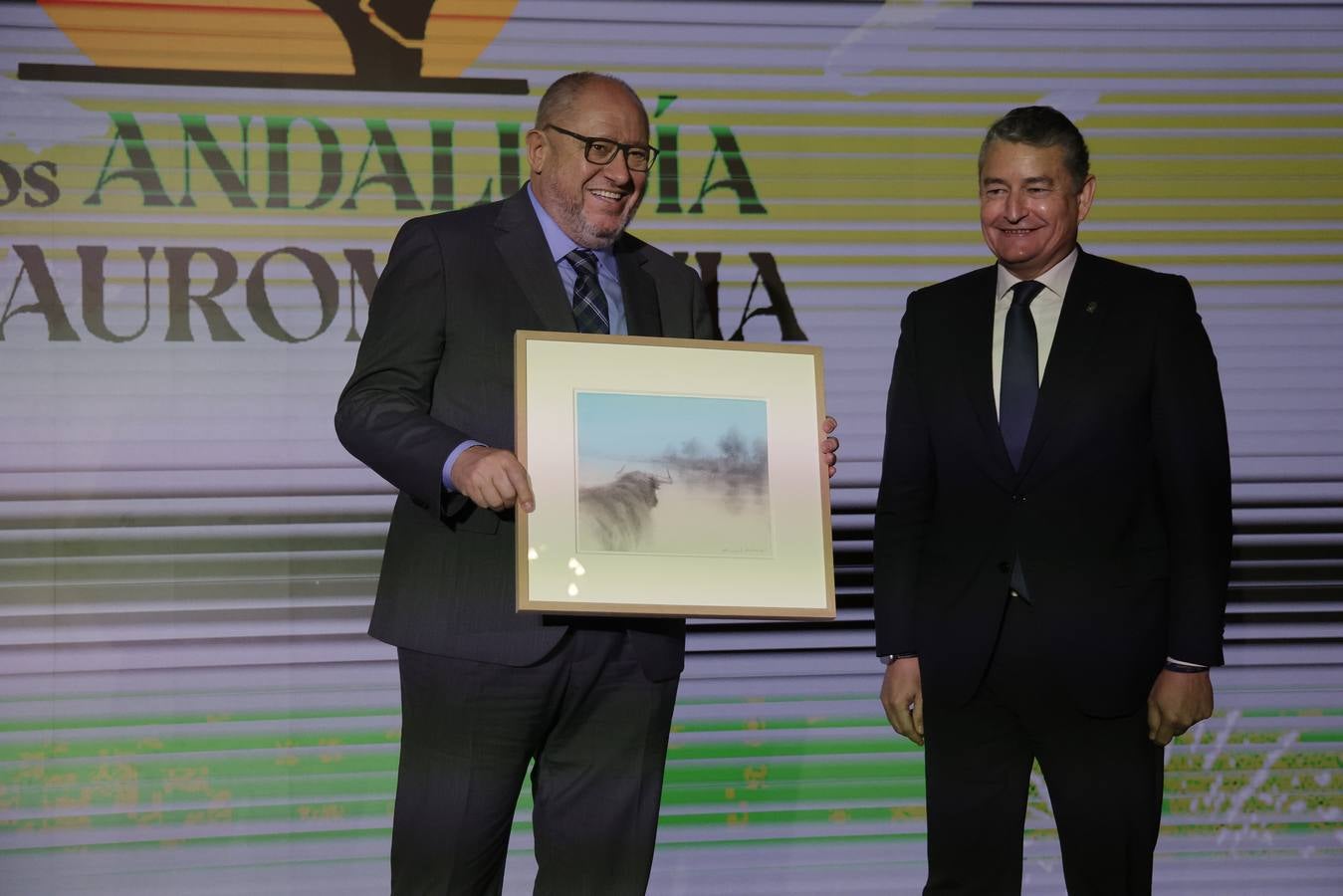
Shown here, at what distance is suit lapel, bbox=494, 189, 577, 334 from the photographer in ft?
7.72

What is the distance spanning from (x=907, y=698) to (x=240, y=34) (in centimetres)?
252

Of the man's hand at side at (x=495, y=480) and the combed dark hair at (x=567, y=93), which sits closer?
the man's hand at side at (x=495, y=480)

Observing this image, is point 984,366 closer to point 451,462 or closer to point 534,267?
point 534,267

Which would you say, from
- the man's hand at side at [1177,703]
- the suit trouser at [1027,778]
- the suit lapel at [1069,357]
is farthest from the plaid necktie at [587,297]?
the man's hand at side at [1177,703]

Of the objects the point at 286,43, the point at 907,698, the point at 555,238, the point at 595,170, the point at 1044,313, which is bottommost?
the point at 907,698

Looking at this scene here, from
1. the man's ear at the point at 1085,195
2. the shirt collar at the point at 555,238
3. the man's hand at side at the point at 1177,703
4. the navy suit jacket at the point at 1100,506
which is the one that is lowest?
the man's hand at side at the point at 1177,703

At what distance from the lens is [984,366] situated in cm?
257

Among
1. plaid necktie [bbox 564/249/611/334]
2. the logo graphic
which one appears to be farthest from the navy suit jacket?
the logo graphic

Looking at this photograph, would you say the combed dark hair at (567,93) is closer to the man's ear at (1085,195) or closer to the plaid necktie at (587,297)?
the plaid necktie at (587,297)

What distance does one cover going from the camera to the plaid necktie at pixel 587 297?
240 centimetres

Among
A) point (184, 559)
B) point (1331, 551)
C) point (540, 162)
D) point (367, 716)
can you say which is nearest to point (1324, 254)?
point (1331, 551)

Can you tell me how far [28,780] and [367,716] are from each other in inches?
35.3

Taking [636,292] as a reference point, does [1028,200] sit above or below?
above

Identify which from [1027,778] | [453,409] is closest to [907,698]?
[1027,778]
